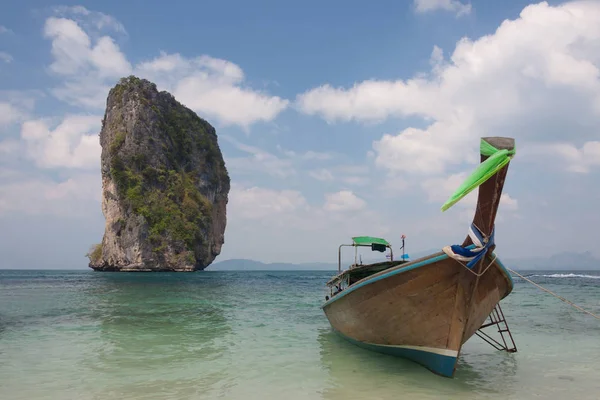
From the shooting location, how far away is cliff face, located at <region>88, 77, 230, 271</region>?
234 feet

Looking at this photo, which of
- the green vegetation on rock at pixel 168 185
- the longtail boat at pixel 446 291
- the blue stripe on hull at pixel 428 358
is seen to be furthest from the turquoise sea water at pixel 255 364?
the green vegetation on rock at pixel 168 185

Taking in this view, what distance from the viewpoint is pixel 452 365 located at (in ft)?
25.4

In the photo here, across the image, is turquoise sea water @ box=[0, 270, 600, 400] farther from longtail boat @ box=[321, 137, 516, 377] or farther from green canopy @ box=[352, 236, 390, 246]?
green canopy @ box=[352, 236, 390, 246]

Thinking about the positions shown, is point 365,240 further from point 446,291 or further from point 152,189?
point 152,189

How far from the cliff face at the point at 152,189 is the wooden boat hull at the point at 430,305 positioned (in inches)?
2657

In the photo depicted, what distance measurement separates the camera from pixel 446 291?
7.53m

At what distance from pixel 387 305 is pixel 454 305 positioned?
1.31m

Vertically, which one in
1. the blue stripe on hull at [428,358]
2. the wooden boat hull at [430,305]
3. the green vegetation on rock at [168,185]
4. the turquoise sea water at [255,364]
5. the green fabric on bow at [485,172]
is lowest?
the turquoise sea water at [255,364]

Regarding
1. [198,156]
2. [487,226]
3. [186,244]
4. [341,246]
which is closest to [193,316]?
[341,246]

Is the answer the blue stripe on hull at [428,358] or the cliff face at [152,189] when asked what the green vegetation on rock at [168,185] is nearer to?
the cliff face at [152,189]

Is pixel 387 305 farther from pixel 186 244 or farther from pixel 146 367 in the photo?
pixel 186 244

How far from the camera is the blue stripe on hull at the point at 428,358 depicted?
781cm

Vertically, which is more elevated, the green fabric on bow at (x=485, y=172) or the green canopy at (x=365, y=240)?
the green fabric on bow at (x=485, y=172)

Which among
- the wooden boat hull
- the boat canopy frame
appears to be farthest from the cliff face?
the wooden boat hull
